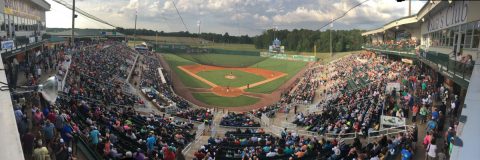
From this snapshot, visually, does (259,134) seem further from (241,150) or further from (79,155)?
(79,155)

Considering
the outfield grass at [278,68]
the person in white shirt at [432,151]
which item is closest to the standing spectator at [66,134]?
the person in white shirt at [432,151]

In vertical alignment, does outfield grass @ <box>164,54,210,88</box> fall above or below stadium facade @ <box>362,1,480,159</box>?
below

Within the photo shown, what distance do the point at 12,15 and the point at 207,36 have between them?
94.2m

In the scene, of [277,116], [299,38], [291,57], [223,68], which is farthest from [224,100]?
[299,38]

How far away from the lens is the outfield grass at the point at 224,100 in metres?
43.4

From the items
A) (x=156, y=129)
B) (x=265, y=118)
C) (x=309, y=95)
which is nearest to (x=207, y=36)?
(x=309, y=95)

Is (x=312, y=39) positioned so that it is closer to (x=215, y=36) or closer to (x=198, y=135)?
(x=215, y=36)

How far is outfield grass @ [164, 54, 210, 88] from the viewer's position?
55941 millimetres

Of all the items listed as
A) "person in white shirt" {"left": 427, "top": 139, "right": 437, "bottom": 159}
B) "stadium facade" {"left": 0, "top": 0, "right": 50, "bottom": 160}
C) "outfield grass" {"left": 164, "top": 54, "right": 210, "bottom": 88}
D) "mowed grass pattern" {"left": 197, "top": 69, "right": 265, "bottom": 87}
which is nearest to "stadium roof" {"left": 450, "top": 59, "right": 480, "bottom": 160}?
"stadium facade" {"left": 0, "top": 0, "right": 50, "bottom": 160}

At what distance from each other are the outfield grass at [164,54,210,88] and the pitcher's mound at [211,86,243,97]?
8.33 ft

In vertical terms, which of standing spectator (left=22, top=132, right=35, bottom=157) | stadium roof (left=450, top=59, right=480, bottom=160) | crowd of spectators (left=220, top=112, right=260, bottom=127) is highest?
stadium roof (left=450, top=59, right=480, bottom=160)

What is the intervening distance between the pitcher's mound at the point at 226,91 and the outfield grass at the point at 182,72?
2.54 meters

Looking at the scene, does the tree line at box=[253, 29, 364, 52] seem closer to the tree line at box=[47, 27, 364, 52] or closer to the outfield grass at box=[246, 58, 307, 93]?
the tree line at box=[47, 27, 364, 52]

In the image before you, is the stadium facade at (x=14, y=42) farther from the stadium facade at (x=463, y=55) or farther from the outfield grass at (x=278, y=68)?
the outfield grass at (x=278, y=68)
